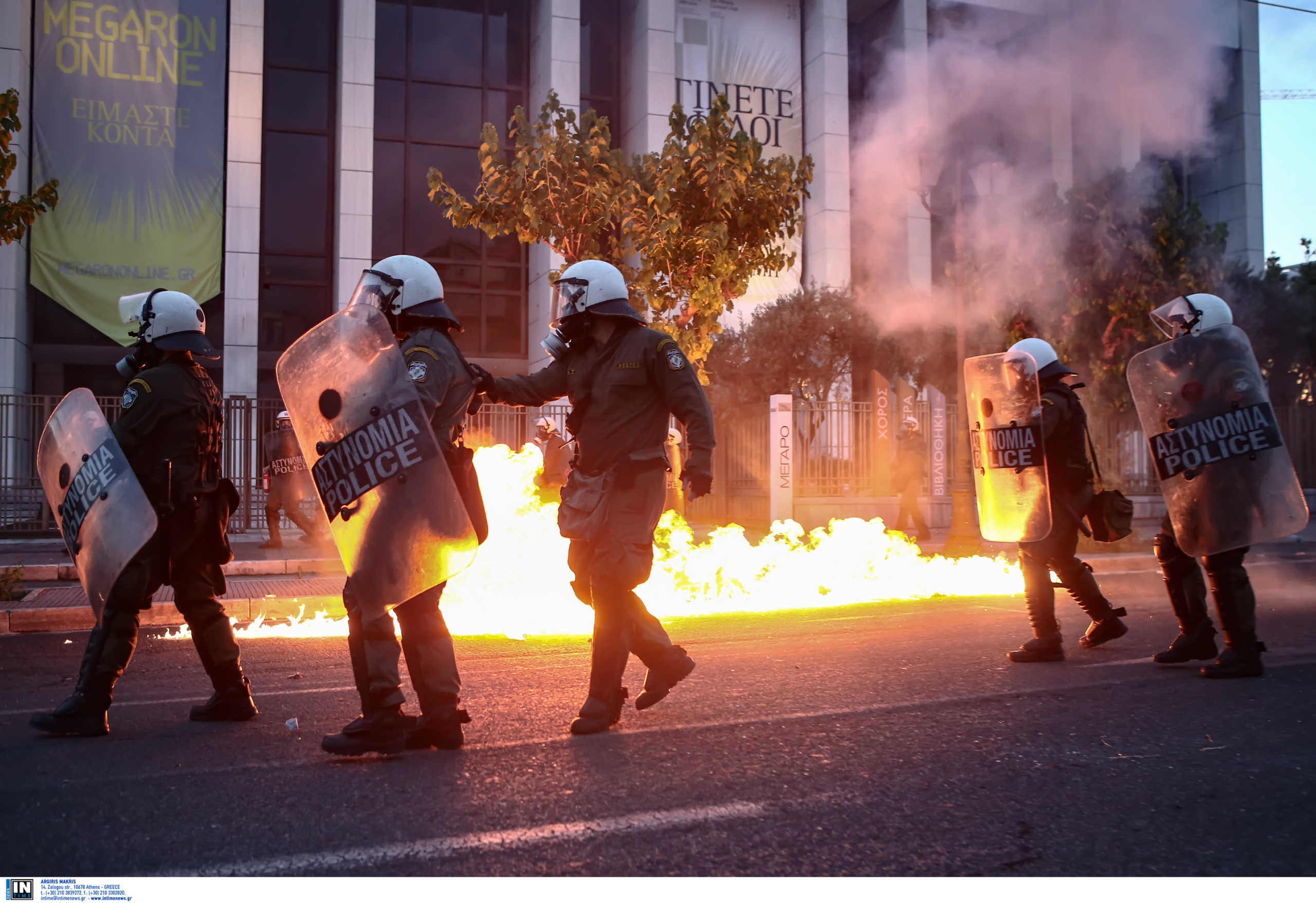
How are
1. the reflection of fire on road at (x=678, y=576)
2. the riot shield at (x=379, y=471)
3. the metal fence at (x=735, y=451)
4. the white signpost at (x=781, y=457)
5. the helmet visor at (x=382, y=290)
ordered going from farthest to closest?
the white signpost at (x=781, y=457) → the metal fence at (x=735, y=451) → the reflection of fire on road at (x=678, y=576) → the helmet visor at (x=382, y=290) → the riot shield at (x=379, y=471)

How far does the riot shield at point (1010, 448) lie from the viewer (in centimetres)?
579

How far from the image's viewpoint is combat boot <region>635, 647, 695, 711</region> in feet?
14.3

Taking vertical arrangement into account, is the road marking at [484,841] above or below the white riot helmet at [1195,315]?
below

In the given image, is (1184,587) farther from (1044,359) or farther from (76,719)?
(76,719)

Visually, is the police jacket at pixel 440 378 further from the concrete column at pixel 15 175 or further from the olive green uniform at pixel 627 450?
the concrete column at pixel 15 175

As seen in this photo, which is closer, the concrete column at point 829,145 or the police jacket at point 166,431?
the police jacket at point 166,431

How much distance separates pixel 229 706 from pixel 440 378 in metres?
1.78

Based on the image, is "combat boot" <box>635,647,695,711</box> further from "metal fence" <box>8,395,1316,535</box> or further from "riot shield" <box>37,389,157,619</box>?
"metal fence" <box>8,395,1316,535</box>

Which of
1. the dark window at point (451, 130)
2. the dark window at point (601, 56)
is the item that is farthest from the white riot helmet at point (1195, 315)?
the dark window at point (601, 56)

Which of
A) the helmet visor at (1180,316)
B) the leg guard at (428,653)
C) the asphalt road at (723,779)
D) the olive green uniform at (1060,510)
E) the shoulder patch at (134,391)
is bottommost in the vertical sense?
the asphalt road at (723,779)

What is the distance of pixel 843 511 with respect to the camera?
1797 centimetres

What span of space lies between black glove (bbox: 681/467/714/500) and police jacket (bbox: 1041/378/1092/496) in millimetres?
2530

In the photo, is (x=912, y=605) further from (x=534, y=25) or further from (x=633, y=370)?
(x=534, y=25)

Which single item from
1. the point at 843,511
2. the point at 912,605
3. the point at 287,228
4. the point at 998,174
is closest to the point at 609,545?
the point at 912,605
